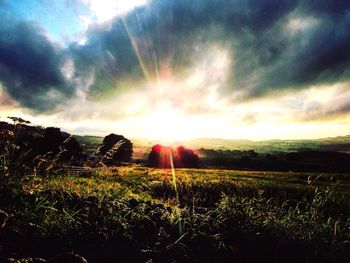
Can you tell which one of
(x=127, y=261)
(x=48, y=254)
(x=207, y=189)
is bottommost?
(x=207, y=189)

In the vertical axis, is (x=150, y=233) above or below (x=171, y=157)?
above

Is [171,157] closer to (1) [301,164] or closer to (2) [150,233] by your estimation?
(1) [301,164]

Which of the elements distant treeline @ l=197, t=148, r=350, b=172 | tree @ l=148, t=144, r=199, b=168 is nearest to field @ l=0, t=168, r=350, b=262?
distant treeline @ l=197, t=148, r=350, b=172

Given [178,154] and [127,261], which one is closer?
[127,261]

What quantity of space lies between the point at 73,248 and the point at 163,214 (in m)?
1.68

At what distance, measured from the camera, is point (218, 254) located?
4.09 meters

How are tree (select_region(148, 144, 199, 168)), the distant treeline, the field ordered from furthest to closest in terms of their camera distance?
tree (select_region(148, 144, 199, 168))
the distant treeline
the field

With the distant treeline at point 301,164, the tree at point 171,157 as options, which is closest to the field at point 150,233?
the distant treeline at point 301,164

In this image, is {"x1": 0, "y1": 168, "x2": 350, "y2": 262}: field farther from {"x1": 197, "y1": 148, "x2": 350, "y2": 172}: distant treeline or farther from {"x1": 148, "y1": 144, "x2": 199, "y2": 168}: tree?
{"x1": 148, "y1": 144, "x2": 199, "y2": 168}: tree

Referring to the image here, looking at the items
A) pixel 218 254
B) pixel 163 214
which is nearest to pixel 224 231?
pixel 218 254

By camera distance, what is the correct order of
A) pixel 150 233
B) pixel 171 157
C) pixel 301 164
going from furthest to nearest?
pixel 171 157
pixel 301 164
pixel 150 233

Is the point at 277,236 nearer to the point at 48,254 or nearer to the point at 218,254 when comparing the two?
the point at 218,254

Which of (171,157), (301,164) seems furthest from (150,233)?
(301,164)

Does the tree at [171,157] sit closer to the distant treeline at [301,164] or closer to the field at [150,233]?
the distant treeline at [301,164]
